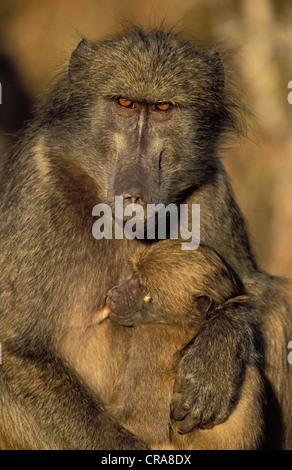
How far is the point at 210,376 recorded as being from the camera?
348 cm

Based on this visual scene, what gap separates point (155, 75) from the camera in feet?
11.5

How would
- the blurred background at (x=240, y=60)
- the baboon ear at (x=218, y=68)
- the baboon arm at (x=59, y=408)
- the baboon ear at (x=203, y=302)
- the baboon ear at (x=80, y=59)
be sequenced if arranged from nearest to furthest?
the baboon arm at (x=59, y=408), the baboon ear at (x=203, y=302), the baboon ear at (x=80, y=59), the baboon ear at (x=218, y=68), the blurred background at (x=240, y=60)

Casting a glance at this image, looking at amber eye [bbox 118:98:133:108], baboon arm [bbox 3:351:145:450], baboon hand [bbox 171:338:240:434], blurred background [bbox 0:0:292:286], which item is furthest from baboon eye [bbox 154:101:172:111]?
blurred background [bbox 0:0:292:286]

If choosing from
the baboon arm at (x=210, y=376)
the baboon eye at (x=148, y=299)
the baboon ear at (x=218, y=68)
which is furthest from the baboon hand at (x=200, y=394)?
the baboon ear at (x=218, y=68)

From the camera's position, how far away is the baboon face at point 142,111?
346 cm

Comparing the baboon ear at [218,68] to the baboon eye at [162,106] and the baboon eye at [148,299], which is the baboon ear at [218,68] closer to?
the baboon eye at [162,106]

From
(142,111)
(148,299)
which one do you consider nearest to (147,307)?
(148,299)

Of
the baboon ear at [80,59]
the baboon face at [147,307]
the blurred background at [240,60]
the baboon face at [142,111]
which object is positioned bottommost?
the baboon face at [147,307]

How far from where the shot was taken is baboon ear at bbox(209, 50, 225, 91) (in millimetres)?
3838

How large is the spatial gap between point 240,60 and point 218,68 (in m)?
4.60

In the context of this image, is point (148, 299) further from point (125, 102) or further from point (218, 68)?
point (218, 68)

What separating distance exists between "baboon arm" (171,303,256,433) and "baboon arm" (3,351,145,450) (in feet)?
0.97

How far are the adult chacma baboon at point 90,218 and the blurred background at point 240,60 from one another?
178 inches
